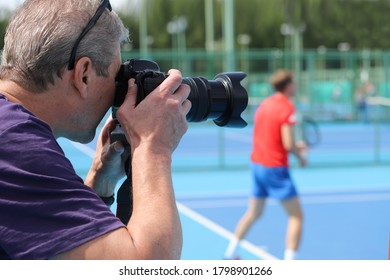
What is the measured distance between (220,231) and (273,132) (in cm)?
156

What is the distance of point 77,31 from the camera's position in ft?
4.86

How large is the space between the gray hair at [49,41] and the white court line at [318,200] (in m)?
7.55

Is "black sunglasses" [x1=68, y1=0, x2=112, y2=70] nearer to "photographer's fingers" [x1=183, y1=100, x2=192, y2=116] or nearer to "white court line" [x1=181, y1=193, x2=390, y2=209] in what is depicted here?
"photographer's fingers" [x1=183, y1=100, x2=192, y2=116]

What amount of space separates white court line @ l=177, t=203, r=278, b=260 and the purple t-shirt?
4.63 m

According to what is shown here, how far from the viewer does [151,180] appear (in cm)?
148

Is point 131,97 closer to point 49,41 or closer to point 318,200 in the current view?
point 49,41

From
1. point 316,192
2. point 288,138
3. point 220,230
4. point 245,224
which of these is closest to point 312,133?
point 316,192

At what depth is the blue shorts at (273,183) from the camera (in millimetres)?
6215

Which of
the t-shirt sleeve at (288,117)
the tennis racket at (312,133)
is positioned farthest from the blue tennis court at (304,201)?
the t-shirt sleeve at (288,117)

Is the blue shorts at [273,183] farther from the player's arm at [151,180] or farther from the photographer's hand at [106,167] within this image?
the player's arm at [151,180]

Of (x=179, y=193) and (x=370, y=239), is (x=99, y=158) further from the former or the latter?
(x=179, y=193)

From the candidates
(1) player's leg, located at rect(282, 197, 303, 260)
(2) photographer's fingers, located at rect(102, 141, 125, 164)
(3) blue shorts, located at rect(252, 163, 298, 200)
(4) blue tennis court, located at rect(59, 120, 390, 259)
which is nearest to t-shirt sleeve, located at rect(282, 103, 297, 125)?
(3) blue shorts, located at rect(252, 163, 298, 200)

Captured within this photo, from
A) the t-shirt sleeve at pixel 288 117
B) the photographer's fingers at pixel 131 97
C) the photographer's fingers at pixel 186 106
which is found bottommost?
the t-shirt sleeve at pixel 288 117

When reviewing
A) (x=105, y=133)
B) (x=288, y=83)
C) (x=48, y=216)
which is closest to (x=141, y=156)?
(x=48, y=216)
